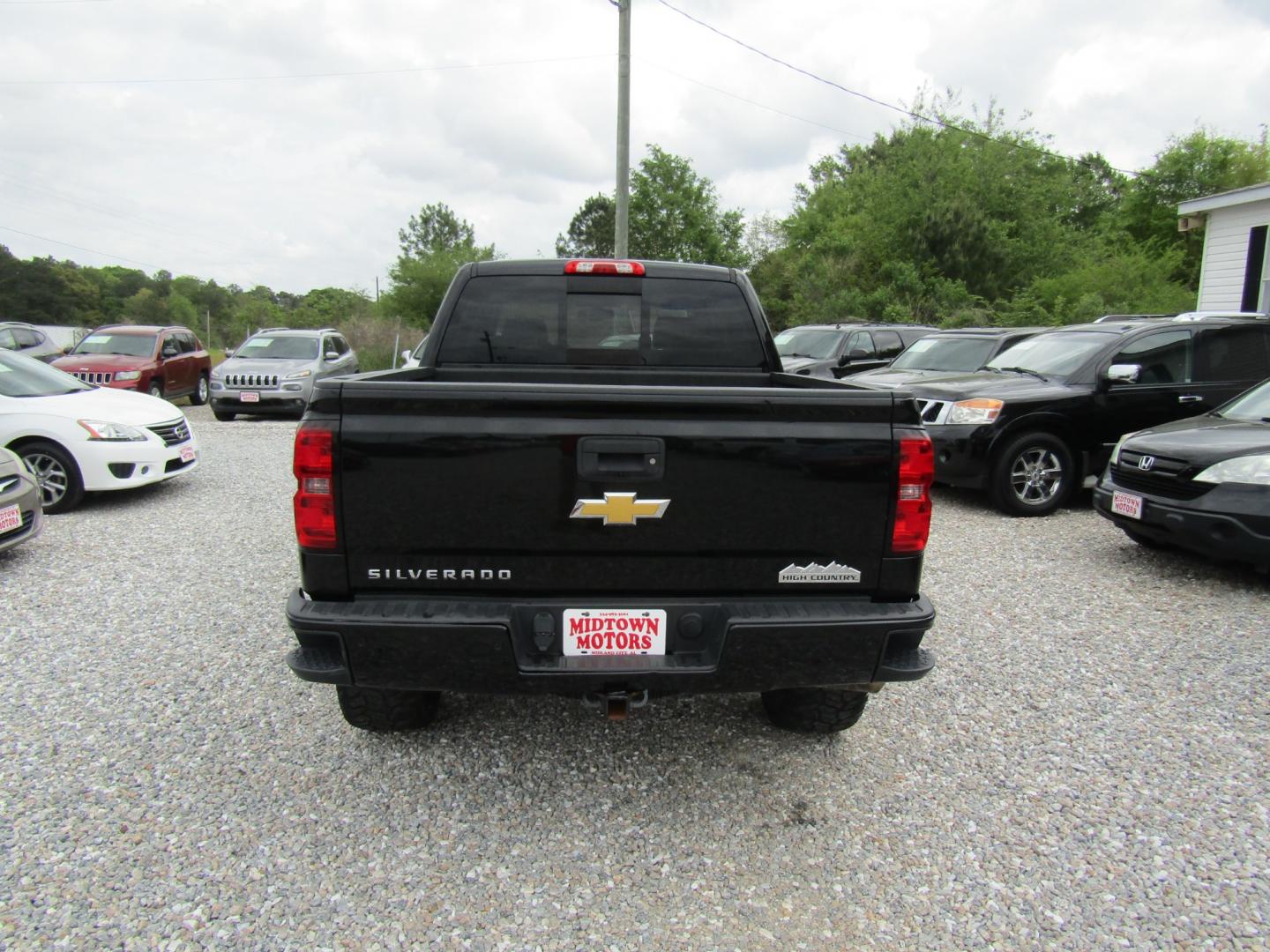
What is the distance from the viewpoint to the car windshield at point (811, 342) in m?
13.2

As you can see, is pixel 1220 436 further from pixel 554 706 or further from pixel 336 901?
pixel 336 901

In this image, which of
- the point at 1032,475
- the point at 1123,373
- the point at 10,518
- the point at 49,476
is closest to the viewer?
the point at 10,518

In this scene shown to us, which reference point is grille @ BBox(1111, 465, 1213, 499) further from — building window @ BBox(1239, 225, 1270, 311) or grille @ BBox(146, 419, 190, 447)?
building window @ BBox(1239, 225, 1270, 311)

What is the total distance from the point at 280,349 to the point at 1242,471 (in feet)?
48.2

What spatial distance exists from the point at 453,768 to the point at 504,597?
980 millimetres

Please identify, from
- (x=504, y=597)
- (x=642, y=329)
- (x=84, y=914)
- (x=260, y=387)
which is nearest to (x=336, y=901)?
(x=84, y=914)

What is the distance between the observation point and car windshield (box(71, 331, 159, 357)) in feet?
47.6

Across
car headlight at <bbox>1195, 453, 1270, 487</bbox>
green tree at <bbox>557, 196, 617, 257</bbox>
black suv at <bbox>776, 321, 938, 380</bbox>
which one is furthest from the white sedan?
green tree at <bbox>557, 196, 617, 257</bbox>

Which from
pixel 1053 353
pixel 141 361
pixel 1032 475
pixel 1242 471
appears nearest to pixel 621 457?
pixel 1242 471

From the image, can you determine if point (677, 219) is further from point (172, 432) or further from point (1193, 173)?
point (172, 432)

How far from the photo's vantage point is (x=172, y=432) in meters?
7.73

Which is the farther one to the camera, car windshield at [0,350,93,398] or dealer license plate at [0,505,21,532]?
car windshield at [0,350,93,398]

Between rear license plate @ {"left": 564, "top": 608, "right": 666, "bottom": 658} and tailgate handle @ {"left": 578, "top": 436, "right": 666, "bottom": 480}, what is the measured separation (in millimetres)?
418

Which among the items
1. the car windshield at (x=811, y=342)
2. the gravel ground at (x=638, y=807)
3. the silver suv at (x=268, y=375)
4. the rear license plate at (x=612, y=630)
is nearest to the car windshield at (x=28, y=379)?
the gravel ground at (x=638, y=807)
